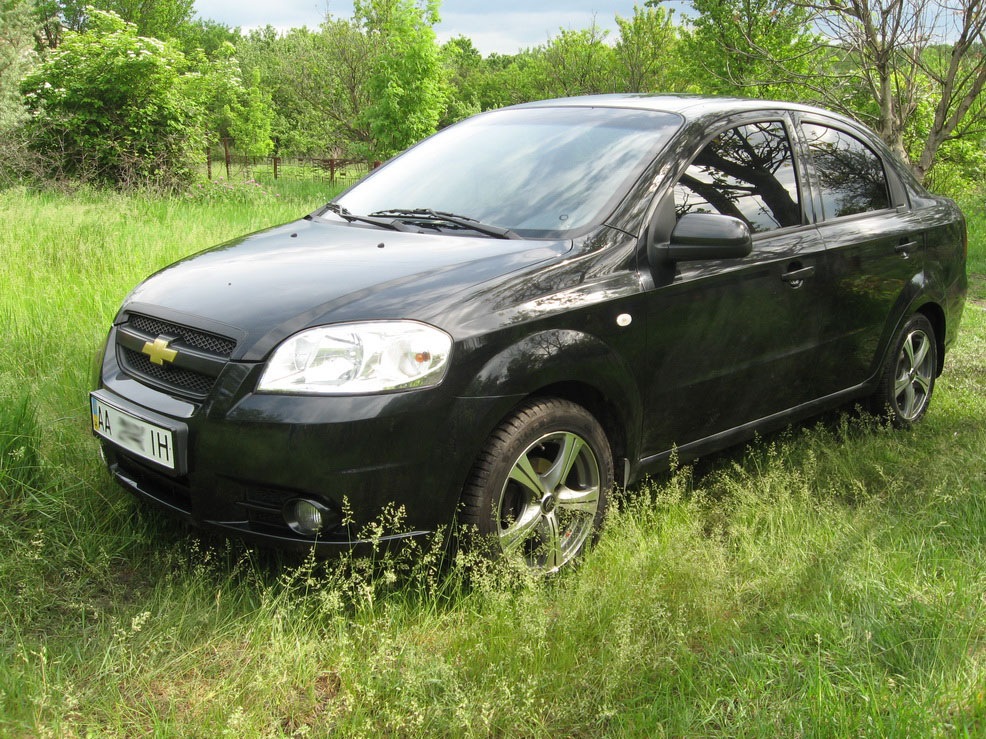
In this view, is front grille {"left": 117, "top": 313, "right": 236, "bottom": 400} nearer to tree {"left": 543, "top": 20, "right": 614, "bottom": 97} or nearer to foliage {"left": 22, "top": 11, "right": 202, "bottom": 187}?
foliage {"left": 22, "top": 11, "right": 202, "bottom": 187}

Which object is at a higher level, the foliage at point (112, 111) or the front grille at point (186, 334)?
the foliage at point (112, 111)

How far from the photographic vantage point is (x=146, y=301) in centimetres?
310

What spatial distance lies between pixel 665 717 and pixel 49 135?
1501cm

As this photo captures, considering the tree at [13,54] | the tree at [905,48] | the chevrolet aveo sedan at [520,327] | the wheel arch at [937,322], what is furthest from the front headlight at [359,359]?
the tree at [13,54]

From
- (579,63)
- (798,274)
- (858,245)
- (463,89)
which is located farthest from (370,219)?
(463,89)

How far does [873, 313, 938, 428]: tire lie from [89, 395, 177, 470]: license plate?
11.3ft

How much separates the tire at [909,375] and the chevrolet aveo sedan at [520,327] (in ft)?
0.12

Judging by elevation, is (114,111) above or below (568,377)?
above

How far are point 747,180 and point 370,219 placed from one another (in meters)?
1.57

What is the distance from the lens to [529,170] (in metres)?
3.59

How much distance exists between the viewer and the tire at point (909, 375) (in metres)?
4.54

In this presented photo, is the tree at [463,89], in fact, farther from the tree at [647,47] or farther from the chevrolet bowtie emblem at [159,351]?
the chevrolet bowtie emblem at [159,351]

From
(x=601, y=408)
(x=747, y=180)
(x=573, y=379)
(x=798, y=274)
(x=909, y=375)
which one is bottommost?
(x=909, y=375)

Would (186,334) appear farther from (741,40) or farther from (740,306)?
(741,40)
